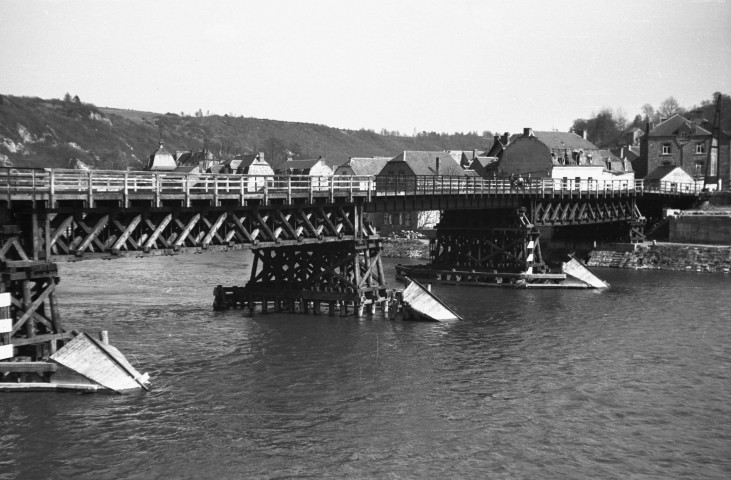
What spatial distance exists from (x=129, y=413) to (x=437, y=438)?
10.1 metres

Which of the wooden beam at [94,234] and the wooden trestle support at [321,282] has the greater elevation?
the wooden beam at [94,234]

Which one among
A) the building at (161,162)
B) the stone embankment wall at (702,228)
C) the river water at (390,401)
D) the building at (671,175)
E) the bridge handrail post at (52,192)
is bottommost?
the river water at (390,401)

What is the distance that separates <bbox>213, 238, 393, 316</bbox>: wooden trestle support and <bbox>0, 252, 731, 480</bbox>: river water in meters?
1.09

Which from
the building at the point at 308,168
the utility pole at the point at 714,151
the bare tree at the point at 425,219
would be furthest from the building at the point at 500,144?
the utility pole at the point at 714,151

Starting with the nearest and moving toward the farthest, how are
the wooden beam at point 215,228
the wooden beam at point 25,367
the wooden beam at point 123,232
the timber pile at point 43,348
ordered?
the wooden beam at point 25,367 < the timber pile at point 43,348 < the wooden beam at point 123,232 < the wooden beam at point 215,228

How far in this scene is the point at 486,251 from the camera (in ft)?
222

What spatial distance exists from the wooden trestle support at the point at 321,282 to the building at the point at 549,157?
5220 cm

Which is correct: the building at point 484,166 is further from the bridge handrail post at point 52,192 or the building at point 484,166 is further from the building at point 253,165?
the bridge handrail post at point 52,192

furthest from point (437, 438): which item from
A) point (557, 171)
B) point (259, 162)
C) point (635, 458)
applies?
point (259, 162)

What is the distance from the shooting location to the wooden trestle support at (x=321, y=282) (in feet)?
153

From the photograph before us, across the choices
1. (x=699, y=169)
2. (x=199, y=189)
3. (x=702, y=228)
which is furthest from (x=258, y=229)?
(x=699, y=169)

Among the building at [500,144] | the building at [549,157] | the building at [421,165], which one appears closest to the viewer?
the building at [549,157]

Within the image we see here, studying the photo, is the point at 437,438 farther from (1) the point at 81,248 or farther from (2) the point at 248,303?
(2) the point at 248,303

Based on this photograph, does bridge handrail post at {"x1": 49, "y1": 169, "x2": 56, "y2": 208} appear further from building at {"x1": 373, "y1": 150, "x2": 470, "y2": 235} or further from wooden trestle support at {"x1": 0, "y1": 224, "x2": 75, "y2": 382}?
building at {"x1": 373, "y1": 150, "x2": 470, "y2": 235}
